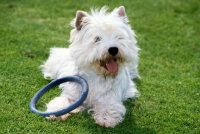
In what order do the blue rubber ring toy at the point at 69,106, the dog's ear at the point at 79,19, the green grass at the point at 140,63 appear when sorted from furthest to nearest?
the dog's ear at the point at 79,19
the green grass at the point at 140,63
the blue rubber ring toy at the point at 69,106

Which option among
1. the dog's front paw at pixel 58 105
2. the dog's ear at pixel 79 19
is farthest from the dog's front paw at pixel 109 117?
the dog's ear at pixel 79 19

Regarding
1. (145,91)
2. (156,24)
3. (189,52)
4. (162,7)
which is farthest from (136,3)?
(145,91)

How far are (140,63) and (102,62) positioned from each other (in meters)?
2.33

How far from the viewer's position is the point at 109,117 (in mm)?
5418

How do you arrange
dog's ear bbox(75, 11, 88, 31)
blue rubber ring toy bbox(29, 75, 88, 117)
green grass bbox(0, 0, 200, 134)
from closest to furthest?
blue rubber ring toy bbox(29, 75, 88, 117), green grass bbox(0, 0, 200, 134), dog's ear bbox(75, 11, 88, 31)

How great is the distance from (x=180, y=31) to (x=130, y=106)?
12.6ft

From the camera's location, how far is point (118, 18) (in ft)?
18.9

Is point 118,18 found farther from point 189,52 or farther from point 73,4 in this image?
point 73,4

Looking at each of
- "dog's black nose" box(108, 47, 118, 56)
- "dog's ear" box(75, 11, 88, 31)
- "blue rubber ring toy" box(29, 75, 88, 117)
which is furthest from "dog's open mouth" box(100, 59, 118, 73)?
"dog's ear" box(75, 11, 88, 31)

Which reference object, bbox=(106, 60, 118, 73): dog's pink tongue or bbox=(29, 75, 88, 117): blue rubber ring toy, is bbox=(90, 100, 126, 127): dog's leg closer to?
bbox=(29, 75, 88, 117): blue rubber ring toy

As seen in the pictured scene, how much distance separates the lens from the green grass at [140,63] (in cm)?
543

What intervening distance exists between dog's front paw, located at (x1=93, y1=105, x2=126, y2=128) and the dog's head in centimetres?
50

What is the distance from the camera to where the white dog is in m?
5.43

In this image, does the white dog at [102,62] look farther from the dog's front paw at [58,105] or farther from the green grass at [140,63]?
the green grass at [140,63]
